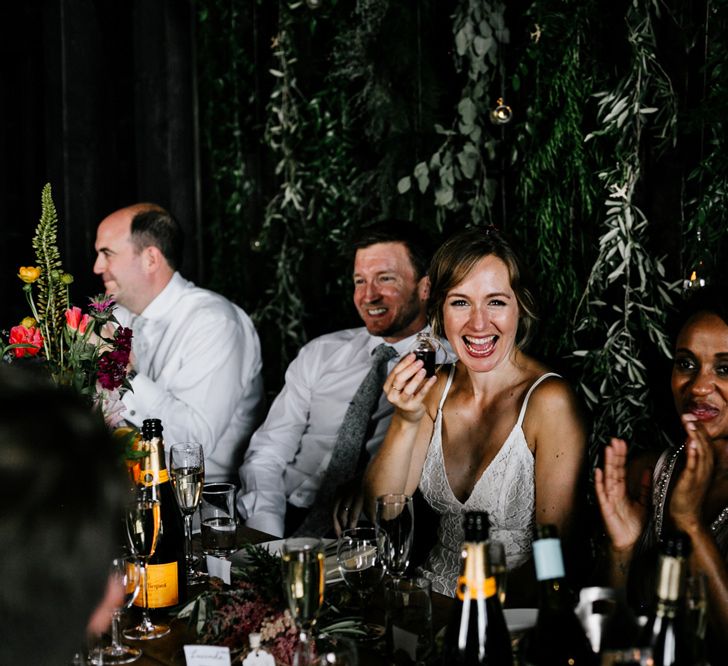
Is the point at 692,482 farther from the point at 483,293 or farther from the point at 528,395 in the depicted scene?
the point at 483,293

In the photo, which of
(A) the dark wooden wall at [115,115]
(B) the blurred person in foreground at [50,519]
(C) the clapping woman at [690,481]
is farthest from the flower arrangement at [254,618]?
(A) the dark wooden wall at [115,115]

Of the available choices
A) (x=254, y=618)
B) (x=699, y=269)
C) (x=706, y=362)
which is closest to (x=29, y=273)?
(x=254, y=618)

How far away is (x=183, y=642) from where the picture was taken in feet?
4.64

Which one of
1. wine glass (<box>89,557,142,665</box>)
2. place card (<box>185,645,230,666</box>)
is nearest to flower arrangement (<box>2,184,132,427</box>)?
wine glass (<box>89,557,142,665</box>)

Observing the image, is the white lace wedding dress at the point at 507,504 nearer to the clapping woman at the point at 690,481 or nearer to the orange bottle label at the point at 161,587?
the clapping woman at the point at 690,481

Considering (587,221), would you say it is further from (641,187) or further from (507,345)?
(507,345)

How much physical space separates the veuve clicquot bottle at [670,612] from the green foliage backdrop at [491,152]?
1382 mm

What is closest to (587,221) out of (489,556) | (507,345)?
(507,345)

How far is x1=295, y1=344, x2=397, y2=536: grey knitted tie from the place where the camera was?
106 inches

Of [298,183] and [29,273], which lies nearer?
[29,273]

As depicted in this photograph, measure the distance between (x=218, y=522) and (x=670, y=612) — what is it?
100cm

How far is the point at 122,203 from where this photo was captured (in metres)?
4.17

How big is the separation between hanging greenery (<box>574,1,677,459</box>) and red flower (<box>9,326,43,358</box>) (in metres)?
1.46

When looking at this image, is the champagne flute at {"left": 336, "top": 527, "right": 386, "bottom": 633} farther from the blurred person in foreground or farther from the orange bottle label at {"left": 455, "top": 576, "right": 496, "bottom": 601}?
the blurred person in foreground
